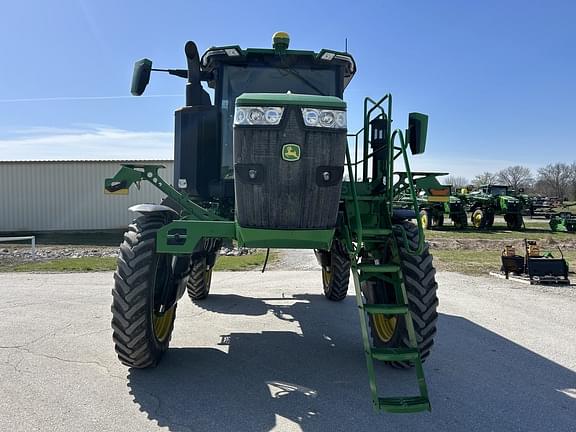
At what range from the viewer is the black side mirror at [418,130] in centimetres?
409

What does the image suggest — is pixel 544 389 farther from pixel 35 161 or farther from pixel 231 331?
pixel 35 161

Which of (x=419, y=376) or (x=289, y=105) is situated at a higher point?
(x=289, y=105)

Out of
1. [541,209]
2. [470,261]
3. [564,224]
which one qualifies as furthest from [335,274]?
[541,209]

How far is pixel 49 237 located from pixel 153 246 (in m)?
17.4

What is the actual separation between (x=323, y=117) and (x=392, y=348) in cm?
190

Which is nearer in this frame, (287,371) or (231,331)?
(287,371)

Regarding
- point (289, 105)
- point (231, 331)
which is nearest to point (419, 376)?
point (289, 105)

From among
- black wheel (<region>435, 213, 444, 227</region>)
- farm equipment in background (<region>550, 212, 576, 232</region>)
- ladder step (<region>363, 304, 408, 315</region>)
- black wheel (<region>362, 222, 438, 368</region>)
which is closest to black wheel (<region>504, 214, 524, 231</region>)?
farm equipment in background (<region>550, 212, 576, 232</region>)

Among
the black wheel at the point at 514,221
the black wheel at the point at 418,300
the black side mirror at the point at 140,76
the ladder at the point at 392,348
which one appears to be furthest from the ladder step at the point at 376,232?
the black wheel at the point at 514,221

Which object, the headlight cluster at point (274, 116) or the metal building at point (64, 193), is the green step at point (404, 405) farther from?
the metal building at point (64, 193)

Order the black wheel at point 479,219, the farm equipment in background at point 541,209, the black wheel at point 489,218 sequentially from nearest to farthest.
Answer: the black wheel at point 479,219 < the black wheel at point 489,218 < the farm equipment in background at point 541,209

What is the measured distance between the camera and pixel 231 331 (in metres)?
5.42

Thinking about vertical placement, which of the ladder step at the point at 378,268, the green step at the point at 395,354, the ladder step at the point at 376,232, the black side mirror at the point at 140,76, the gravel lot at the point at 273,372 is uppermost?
the black side mirror at the point at 140,76

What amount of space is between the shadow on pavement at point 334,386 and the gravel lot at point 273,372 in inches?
0.6
